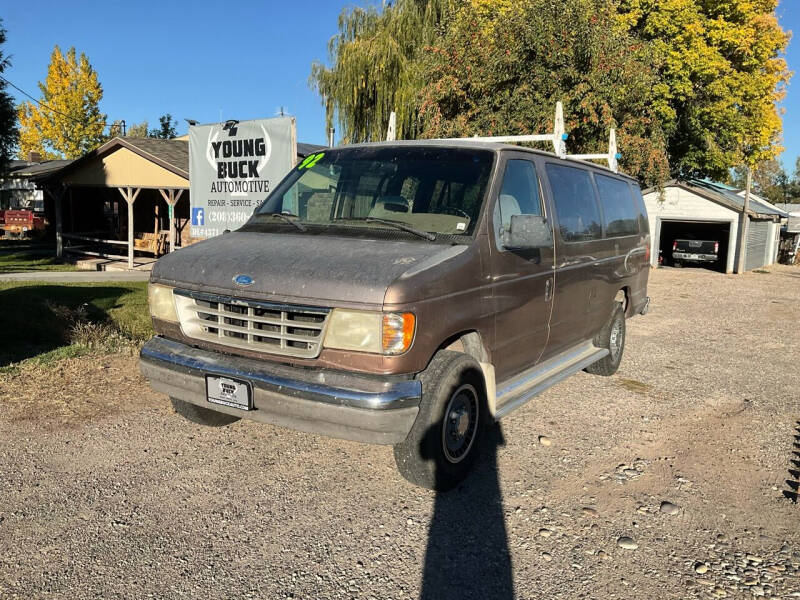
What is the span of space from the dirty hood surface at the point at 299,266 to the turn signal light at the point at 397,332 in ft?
0.39

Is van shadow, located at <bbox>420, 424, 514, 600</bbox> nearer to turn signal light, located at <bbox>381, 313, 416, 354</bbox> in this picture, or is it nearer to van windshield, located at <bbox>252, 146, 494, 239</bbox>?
turn signal light, located at <bbox>381, 313, 416, 354</bbox>

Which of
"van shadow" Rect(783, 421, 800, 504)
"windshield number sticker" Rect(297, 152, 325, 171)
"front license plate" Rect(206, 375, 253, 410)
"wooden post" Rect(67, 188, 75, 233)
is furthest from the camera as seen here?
"wooden post" Rect(67, 188, 75, 233)

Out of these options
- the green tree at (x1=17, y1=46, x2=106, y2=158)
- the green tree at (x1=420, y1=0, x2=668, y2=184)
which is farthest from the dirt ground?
the green tree at (x1=17, y1=46, x2=106, y2=158)

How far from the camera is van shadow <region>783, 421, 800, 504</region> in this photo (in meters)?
4.02

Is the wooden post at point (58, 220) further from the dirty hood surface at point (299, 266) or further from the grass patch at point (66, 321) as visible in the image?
the dirty hood surface at point (299, 266)

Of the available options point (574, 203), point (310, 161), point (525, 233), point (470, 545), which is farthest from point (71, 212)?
point (470, 545)

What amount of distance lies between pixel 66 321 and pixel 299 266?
621 centimetres

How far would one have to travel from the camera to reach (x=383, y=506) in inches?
147

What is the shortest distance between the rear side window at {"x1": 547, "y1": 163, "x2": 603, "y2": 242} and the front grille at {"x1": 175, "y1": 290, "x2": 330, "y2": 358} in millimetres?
2478

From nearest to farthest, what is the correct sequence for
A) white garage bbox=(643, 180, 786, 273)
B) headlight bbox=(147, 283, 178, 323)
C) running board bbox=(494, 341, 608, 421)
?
1. headlight bbox=(147, 283, 178, 323)
2. running board bbox=(494, 341, 608, 421)
3. white garage bbox=(643, 180, 786, 273)

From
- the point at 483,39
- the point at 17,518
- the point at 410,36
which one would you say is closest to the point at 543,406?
the point at 17,518

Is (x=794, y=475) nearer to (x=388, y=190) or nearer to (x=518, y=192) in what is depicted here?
(x=518, y=192)

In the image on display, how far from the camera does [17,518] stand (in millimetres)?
3457

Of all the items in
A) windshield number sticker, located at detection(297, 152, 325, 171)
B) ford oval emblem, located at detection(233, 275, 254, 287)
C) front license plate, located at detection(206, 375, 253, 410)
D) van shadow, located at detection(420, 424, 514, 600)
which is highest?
windshield number sticker, located at detection(297, 152, 325, 171)
